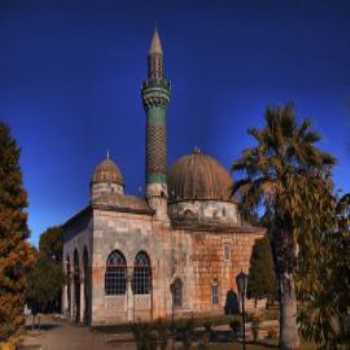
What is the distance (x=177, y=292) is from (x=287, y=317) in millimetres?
18070

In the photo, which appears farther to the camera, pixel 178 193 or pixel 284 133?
pixel 178 193

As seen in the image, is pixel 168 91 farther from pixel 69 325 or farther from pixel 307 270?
pixel 307 270

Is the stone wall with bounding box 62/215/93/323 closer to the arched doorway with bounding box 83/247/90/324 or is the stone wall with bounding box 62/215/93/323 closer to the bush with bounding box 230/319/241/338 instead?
the arched doorway with bounding box 83/247/90/324

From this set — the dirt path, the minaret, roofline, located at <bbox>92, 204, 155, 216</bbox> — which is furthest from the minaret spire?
the dirt path

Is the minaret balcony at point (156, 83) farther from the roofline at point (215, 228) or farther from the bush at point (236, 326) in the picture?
the bush at point (236, 326)

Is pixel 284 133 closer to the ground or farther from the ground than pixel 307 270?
farther from the ground

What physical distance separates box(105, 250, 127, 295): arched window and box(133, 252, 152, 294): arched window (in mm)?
1042

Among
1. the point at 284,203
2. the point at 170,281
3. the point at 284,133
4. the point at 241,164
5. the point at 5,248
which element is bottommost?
the point at 170,281

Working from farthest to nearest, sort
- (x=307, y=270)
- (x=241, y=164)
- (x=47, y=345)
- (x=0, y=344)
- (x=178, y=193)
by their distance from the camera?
(x=178, y=193), (x=47, y=345), (x=241, y=164), (x=0, y=344), (x=307, y=270)

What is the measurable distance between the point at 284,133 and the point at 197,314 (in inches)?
798

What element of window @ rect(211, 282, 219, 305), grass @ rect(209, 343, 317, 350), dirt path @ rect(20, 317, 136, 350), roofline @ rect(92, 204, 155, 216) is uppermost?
roofline @ rect(92, 204, 155, 216)

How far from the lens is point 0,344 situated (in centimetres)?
1566

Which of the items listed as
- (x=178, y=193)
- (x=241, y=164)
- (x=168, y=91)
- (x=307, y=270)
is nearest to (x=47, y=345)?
(x=241, y=164)

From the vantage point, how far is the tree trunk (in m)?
16.5
